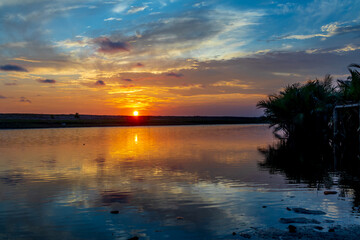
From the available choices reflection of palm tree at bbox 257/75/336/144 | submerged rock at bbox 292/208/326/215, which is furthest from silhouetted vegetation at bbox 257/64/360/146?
submerged rock at bbox 292/208/326/215

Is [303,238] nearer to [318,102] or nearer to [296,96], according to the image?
[318,102]

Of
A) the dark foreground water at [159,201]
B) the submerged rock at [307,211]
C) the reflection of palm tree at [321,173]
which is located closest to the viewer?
the dark foreground water at [159,201]

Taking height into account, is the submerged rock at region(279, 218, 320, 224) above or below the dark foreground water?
above

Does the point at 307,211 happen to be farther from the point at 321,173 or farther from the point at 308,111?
the point at 308,111

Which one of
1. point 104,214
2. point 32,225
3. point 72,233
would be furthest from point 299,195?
point 32,225

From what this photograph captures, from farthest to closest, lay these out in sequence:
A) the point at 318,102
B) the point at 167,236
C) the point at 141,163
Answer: the point at 318,102
the point at 141,163
the point at 167,236

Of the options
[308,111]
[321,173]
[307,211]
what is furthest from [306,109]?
[307,211]

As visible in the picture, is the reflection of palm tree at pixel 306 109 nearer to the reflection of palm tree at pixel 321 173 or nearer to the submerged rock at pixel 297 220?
the reflection of palm tree at pixel 321 173

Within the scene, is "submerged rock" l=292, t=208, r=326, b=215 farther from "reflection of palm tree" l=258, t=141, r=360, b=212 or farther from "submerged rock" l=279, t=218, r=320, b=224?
"reflection of palm tree" l=258, t=141, r=360, b=212

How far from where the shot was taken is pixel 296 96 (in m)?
36.9

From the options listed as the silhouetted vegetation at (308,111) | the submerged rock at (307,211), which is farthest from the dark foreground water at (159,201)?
the silhouetted vegetation at (308,111)

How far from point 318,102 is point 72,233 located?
94.8ft

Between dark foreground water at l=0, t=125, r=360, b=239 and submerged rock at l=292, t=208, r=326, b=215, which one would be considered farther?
submerged rock at l=292, t=208, r=326, b=215

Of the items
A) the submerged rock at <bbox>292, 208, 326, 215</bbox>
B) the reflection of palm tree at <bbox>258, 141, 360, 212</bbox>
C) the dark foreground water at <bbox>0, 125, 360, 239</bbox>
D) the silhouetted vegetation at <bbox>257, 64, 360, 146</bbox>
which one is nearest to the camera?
the dark foreground water at <bbox>0, 125, 360, 239</bbox>
